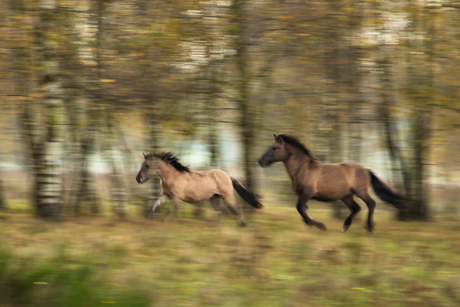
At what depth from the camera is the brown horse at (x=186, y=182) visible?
31.5 ft

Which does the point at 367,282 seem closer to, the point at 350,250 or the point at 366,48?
the point at 350,250

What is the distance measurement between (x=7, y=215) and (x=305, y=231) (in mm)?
7395

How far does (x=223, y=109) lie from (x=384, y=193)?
12.8 feet

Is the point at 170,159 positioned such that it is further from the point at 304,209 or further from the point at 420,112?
the point at 420,112

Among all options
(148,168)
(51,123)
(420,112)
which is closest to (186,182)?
(148,168)

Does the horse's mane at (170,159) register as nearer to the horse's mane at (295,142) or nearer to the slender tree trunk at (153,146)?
the slender tree trunk at (153,146)

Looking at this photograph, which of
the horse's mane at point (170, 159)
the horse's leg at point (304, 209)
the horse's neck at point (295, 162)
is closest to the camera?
the horse's leg at point (304, 209)

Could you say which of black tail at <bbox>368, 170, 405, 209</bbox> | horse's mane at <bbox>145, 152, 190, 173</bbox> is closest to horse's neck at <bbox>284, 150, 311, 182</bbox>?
black tail at <bbox>368, 170, 405, 209</bbox>

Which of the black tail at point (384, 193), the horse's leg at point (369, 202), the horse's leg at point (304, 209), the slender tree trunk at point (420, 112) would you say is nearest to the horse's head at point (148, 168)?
the horse's leg at point (304, 209)

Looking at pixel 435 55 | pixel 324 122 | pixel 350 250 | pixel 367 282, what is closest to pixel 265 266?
pixel 367 282

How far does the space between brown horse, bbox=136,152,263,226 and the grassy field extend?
0.63 meters

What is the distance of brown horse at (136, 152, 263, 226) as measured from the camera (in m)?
9.59

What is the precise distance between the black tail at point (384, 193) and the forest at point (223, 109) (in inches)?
28.8

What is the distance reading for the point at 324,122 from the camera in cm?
1048
